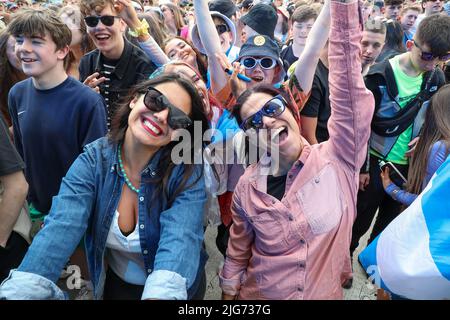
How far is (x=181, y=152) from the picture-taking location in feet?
4.90

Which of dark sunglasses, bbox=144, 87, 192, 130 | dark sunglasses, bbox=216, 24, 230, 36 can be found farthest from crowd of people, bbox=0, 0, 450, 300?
dark sunglasses, bbox=216, 24, 230, 36

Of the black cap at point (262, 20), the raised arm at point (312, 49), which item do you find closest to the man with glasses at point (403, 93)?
the raised arm at point (312, 49)

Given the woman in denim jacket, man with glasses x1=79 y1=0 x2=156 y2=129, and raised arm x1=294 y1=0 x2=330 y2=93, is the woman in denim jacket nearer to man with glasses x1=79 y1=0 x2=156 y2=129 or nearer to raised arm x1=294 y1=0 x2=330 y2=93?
raised arm x1=294 y1=0 x2=330 y2=93

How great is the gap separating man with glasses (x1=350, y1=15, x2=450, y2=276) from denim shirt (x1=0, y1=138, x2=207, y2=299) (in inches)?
66.8

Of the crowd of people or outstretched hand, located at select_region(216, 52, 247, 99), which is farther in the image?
outstretched hand, located at select_region(216, 52, 247, 99)

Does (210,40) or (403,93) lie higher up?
(210,40)

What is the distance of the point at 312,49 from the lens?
1.97m

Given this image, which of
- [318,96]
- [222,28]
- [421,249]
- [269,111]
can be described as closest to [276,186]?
[269,111]

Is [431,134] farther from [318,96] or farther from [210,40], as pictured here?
[210,40]

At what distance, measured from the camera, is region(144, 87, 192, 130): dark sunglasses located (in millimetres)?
1396

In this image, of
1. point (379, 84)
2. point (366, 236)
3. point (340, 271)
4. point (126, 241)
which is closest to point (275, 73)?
point (379, 84)

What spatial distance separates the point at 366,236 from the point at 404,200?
128 centimetres

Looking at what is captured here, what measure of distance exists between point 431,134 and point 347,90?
3.37ft
